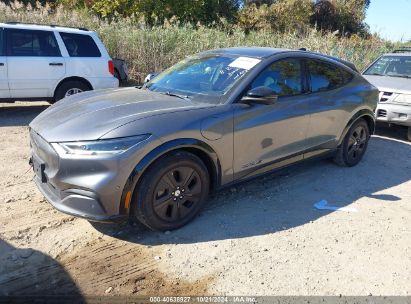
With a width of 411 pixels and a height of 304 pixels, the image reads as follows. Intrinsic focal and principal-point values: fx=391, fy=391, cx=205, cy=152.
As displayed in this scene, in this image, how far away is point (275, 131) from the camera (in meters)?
4.32

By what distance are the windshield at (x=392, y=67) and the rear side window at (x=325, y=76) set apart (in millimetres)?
3677

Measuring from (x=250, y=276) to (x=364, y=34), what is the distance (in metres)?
33.3

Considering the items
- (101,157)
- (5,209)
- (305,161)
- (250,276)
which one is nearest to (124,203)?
(101,157)

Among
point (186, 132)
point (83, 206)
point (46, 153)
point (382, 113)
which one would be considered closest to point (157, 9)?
point (382, 113)

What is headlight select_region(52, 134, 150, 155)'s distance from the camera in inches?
125

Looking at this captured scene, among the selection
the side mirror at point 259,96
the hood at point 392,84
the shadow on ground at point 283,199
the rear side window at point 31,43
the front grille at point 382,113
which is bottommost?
the shadow on ground at point 283,199

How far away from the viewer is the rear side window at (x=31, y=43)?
7.44 metres

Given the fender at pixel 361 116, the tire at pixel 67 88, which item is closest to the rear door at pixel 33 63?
the tire at pixel 67 88

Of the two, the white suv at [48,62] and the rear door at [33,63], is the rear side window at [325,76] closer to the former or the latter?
the white suv at [48,62]

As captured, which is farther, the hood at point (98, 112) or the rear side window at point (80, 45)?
the rear side window at point (80, 45)

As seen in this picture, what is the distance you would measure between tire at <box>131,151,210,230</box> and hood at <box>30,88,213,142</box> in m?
0.48

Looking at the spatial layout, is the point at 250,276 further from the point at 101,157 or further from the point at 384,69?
the point at 384,69

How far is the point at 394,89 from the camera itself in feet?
24.5

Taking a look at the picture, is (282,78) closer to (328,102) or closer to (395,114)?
(328,102)
